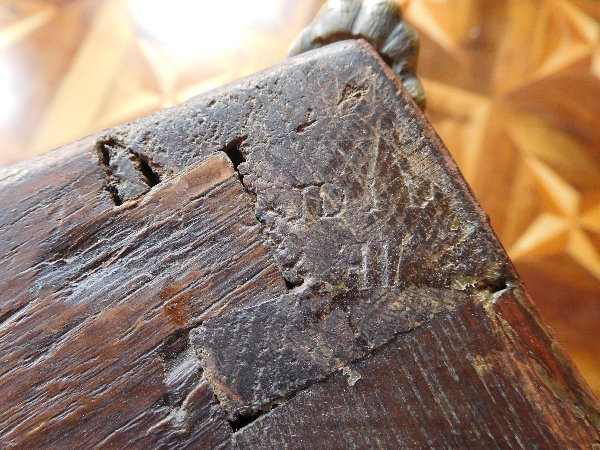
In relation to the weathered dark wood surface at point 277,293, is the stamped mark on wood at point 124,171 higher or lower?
higher

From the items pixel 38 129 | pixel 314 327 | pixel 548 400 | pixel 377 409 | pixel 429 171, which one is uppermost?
pixel 38 129

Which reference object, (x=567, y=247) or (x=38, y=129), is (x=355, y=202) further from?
(x=38, y=129)

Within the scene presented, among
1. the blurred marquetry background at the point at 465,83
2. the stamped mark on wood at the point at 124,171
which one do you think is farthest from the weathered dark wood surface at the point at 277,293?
the blurred marquetry background at the point at 465,83

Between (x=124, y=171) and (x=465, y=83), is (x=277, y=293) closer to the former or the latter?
(x=124, y=171)

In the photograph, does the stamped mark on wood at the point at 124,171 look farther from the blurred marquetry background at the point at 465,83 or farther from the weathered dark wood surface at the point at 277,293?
the blurred marquetry background at the point at 465,83

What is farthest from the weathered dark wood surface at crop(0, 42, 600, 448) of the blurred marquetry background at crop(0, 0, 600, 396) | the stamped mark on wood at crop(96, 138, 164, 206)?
the blurred marquetry background at crop(0, 0, 600, 396)

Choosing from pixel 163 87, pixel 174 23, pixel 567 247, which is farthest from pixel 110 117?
pixel 567 247

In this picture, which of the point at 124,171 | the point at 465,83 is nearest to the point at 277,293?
the point at 124,171
